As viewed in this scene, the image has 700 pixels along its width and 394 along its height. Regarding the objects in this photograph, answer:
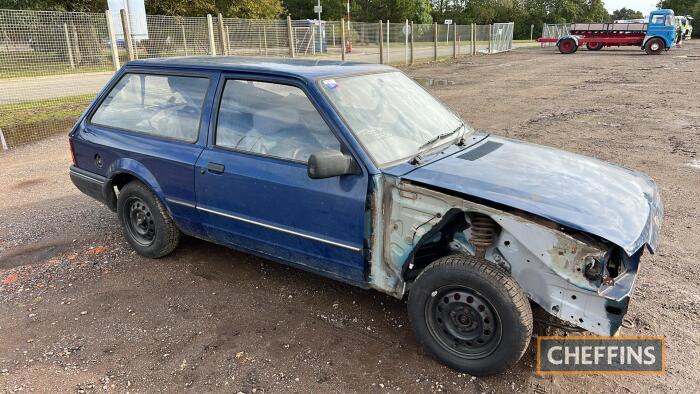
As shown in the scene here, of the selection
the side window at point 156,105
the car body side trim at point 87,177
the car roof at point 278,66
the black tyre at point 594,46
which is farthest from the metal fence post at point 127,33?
the black tyre at point 594,46

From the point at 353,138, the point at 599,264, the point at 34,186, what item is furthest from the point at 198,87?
the point at 34,186

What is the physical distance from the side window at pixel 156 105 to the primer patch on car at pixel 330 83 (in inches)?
39.3

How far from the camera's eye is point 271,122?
3395 mm

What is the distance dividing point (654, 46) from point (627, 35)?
2345mm

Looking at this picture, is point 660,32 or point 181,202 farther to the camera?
point 660,32

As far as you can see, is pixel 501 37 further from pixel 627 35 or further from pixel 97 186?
pixel 97 186

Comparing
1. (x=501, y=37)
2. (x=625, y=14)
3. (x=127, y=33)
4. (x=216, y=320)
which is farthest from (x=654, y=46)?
(x=625, y=14)

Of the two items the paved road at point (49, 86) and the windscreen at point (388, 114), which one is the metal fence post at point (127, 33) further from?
the windscreen at point (388, 114)

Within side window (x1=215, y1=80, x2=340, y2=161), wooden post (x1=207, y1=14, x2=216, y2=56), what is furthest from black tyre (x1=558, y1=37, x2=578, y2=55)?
side window (x1=215, y1=80, x2=340, y2=161)

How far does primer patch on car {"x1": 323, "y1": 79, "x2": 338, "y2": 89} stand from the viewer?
326 centimetres

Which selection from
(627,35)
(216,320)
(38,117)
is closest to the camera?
(216,320)

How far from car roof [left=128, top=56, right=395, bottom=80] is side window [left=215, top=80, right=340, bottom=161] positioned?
4.1 inches

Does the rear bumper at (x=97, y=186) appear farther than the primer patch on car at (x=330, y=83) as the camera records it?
Yes

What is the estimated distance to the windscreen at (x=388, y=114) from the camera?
10.2ft
